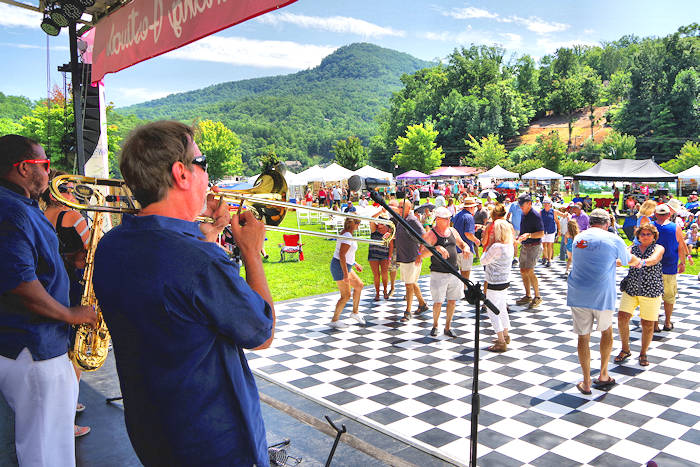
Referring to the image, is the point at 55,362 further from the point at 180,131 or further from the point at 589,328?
the point at 589,328

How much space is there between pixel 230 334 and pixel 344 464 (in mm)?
2319

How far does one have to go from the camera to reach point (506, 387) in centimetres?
504

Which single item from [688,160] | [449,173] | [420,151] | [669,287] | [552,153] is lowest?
[669,287]

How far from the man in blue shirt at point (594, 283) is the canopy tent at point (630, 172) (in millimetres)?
18160

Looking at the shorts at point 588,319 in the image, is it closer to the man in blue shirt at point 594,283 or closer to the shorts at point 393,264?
the man in blue shirt at point 594,283

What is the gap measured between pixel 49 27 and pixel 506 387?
21.2 feet

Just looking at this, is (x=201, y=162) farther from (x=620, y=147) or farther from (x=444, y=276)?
(x=620, y=147)

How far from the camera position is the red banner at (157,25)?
2.51 meters

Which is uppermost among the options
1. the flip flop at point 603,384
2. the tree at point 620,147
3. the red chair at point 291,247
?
the tree at point 620,147

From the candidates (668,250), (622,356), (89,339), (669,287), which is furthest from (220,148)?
(89,339)

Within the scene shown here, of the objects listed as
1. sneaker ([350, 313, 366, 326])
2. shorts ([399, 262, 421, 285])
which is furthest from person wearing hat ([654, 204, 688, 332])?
sneaker ([350, 313, 366, 326])

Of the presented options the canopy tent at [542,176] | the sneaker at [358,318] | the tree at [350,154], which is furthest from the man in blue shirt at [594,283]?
the tree at [350,154]

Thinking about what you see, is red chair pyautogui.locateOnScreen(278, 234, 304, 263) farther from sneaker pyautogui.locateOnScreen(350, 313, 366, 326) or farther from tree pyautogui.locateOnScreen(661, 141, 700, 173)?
tree pyautogui.locateOnScreen(661, 141, 700, 173)

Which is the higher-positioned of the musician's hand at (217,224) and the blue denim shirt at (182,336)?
the musician's hand at (217,224)
